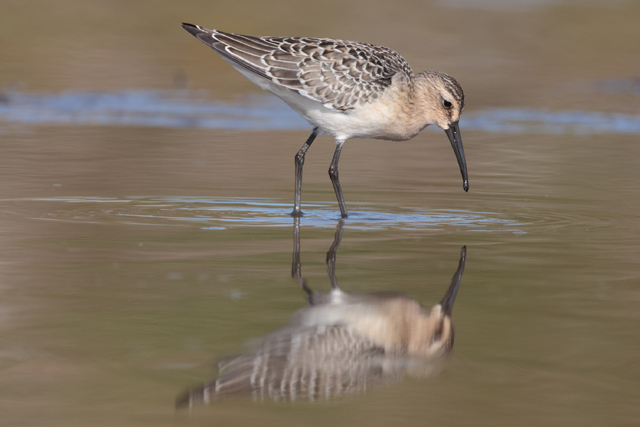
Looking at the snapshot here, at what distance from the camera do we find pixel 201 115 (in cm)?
1539

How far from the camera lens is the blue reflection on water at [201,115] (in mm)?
14555

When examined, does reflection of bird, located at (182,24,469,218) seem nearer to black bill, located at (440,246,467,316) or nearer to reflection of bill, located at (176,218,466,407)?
black bill, located at (440,246,467,316)

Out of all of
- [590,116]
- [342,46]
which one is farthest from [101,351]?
[590,116]

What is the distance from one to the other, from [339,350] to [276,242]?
8.77 feet

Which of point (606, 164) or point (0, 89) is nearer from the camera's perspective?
point (606, 164)

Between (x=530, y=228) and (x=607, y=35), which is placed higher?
(x=607, y=35)

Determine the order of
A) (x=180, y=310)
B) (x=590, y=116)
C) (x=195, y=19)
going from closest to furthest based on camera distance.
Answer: (x=180, y=310) < (x=590, y=116) < (x=195, y=19)

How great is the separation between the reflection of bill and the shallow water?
0.32 ft

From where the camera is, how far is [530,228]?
827cm

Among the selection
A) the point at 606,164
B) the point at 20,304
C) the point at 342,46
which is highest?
the point at 342,46

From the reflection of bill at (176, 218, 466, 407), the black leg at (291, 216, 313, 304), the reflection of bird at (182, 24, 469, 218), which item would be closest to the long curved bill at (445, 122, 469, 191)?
the reflection of bird at (182, 24, 469, 218)

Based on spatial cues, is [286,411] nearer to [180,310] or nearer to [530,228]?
[180,310]

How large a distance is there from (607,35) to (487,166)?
13323mm

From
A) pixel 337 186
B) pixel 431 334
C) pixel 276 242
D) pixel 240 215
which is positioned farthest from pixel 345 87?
pixel 431 334
